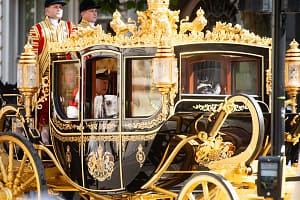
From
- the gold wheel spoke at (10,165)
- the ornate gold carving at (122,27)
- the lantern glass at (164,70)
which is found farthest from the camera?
the gold wheel spoke at (10,165)

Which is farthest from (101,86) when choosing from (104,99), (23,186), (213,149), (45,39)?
(213,149)

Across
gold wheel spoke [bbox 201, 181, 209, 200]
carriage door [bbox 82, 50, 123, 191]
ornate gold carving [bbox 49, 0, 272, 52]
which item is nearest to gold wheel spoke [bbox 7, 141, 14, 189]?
carriage door [bbox 82, 50, 123, 191]

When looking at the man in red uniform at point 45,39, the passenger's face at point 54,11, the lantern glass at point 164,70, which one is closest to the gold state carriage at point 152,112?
the lantern glass at point 164,70

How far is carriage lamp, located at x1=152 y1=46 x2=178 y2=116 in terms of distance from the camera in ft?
33.1

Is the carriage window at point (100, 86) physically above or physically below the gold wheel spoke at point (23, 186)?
above

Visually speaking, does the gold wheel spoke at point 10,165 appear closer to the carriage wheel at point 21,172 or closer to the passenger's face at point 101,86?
the carriage wheel at point 21,172

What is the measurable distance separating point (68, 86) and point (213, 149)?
198 cm

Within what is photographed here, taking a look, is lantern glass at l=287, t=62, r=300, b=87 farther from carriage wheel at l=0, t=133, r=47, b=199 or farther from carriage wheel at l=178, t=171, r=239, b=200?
carriage wheel at l=0, t=133, r=47, b=199

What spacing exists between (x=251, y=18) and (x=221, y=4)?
1366 mm

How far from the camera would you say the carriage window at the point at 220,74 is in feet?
34.5

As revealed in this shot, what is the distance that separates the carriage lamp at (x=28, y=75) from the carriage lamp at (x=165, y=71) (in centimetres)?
175

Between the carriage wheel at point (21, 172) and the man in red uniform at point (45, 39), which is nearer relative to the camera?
the carriage wheel at point (21, 172)

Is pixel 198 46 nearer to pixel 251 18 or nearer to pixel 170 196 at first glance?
pixel 170 196

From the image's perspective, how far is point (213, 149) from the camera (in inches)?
392
